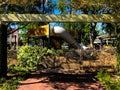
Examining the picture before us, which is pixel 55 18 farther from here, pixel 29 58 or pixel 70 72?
pixel 70 72

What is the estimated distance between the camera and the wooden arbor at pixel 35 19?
50.0ft

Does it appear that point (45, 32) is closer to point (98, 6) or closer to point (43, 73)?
point (43, 73)

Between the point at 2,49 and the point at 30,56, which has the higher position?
Result: the point at 2,49

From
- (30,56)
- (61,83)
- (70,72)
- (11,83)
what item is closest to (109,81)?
(61,83)

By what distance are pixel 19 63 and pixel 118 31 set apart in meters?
6.47

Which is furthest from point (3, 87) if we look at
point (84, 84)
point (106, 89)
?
point (106, 89)

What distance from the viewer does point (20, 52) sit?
59.8 feet

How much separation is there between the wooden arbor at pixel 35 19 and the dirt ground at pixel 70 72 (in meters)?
1.76

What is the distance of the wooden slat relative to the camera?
15.6 metres

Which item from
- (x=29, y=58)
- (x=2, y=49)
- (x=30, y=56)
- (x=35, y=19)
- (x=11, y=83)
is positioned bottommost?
(x=11, y=83)

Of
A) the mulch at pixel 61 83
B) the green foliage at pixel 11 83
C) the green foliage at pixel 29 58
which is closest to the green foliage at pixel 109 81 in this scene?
the mulch at pixel 61 83

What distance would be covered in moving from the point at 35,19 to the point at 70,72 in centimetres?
399

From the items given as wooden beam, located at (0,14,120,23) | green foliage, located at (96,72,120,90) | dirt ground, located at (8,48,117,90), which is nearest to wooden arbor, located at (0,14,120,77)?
wooden beam, located at (0,14,120,23)

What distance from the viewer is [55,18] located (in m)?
15.8
